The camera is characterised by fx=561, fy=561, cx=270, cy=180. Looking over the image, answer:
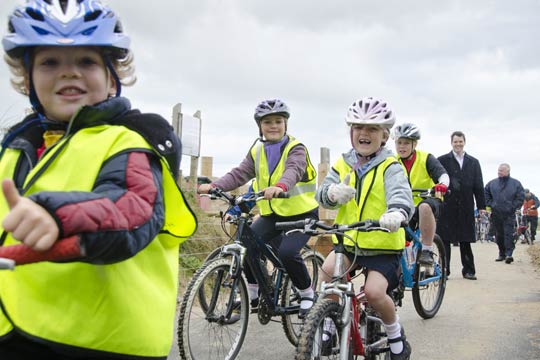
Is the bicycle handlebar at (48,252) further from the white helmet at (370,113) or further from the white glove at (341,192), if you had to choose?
the white helmet at (370,113)

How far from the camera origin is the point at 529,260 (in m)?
13.2

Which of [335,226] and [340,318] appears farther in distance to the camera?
[335,226]

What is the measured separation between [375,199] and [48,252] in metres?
3.12

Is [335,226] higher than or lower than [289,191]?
lower

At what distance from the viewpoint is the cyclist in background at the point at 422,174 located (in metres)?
6.44

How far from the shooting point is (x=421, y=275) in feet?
19.6

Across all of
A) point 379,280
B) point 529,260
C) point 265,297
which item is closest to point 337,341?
point 379,280

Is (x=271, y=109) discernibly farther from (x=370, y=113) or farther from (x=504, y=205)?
(x=504, y=205)

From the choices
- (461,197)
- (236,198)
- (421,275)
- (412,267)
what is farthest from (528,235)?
(236,198)

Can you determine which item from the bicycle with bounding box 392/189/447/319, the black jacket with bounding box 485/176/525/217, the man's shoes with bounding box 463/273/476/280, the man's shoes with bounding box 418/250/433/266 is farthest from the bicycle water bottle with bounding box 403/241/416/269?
the black jacket with bounding box 485/176/525/217

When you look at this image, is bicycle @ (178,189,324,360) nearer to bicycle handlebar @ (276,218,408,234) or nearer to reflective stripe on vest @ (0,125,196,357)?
bicycle handlebar @ (276,218,408,234)

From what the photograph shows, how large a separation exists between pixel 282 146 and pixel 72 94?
12.9 feet

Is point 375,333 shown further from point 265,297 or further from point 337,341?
point 265,297

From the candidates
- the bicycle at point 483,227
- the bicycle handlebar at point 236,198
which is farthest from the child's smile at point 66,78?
the bicycle at point 483,227
